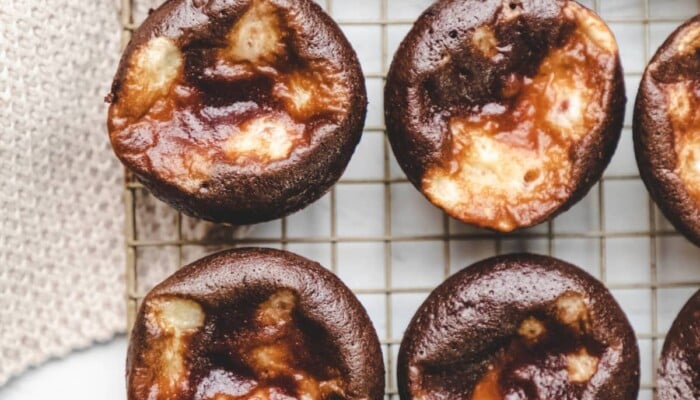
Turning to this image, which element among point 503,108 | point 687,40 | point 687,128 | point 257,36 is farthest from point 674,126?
point 257,36

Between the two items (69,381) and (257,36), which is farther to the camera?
(69,381)

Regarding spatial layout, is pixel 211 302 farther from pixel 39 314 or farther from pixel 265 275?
pixel 39 314

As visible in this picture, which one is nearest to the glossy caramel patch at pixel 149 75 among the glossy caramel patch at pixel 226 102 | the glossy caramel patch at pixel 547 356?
the glossy caramel patch at pixel 226 102

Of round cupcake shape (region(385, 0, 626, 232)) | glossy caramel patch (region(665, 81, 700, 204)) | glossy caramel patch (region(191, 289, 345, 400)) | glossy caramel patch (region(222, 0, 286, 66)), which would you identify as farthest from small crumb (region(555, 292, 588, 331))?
glossy caramel patch (region(222, 0, 286, 66))

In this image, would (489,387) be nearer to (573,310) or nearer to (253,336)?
(573,310)

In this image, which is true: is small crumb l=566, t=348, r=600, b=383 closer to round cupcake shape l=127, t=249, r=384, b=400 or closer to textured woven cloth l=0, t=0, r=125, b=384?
round cupcake shape l=127, t=249, r=384, b=400

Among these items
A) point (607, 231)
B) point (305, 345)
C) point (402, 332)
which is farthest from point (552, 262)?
point (305, 345)
